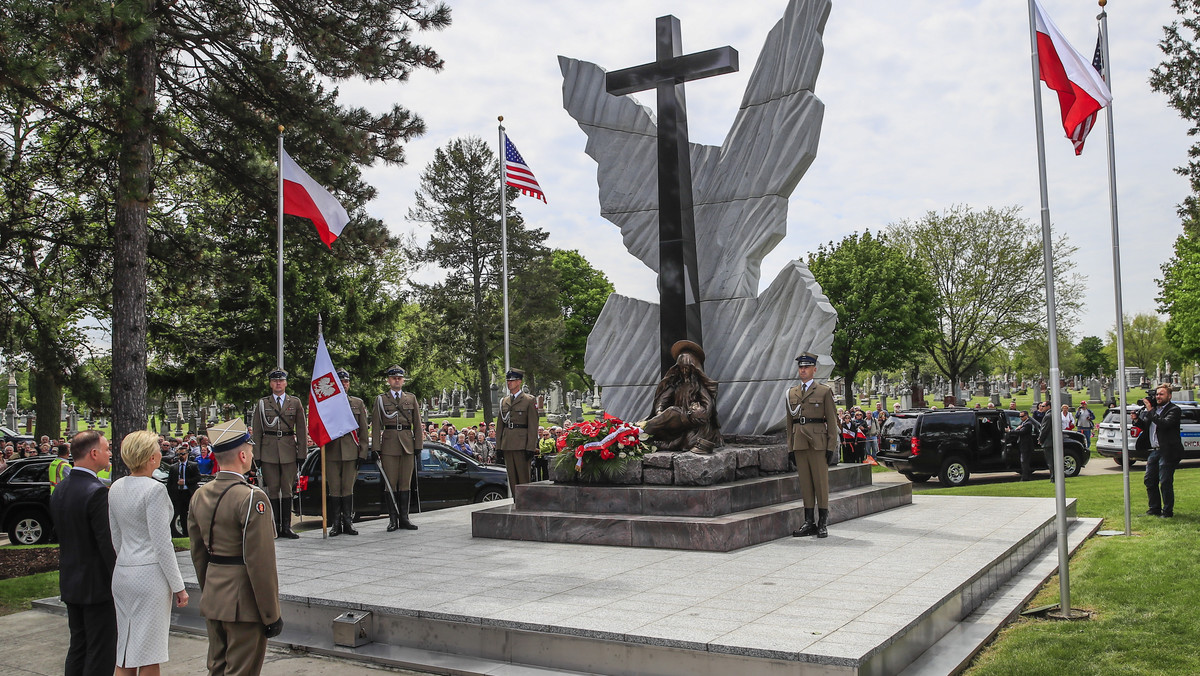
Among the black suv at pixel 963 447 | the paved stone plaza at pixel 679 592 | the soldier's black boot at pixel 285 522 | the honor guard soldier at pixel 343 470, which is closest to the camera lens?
the paved stone plaza at pixel 679 592

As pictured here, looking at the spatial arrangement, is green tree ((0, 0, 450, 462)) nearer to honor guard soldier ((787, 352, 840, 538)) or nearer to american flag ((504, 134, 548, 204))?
american flag ((504, 134, 548, 204))

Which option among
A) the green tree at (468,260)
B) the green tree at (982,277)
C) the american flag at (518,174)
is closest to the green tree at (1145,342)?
the green tree at (982,277)

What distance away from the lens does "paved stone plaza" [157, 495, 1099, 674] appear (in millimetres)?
5211

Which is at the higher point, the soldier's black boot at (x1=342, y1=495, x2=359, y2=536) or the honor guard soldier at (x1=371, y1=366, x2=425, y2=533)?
the honor guard soldier at (x1=371, y1=366, x2=425, y2=533)

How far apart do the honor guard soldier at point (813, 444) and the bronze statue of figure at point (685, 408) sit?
1032 millimetres

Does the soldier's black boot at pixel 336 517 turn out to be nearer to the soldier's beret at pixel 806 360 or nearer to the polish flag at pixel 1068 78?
the soldier's beret at pixel 806 360

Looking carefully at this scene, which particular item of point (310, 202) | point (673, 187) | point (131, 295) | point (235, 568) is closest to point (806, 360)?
point (673, 187)

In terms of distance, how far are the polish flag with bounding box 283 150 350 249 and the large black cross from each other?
5.07 meters

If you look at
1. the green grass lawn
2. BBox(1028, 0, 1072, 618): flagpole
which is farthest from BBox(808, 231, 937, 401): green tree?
BBox(1028, 0, 1072, 618): flagpole

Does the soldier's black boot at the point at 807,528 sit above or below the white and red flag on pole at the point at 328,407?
below

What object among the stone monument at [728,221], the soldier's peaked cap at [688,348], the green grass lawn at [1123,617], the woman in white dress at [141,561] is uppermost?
the stone monument at [728,221]

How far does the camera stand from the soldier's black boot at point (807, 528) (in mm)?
9195

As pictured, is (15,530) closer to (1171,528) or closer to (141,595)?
(141,595)

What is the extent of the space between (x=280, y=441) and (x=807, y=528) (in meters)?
6.10
